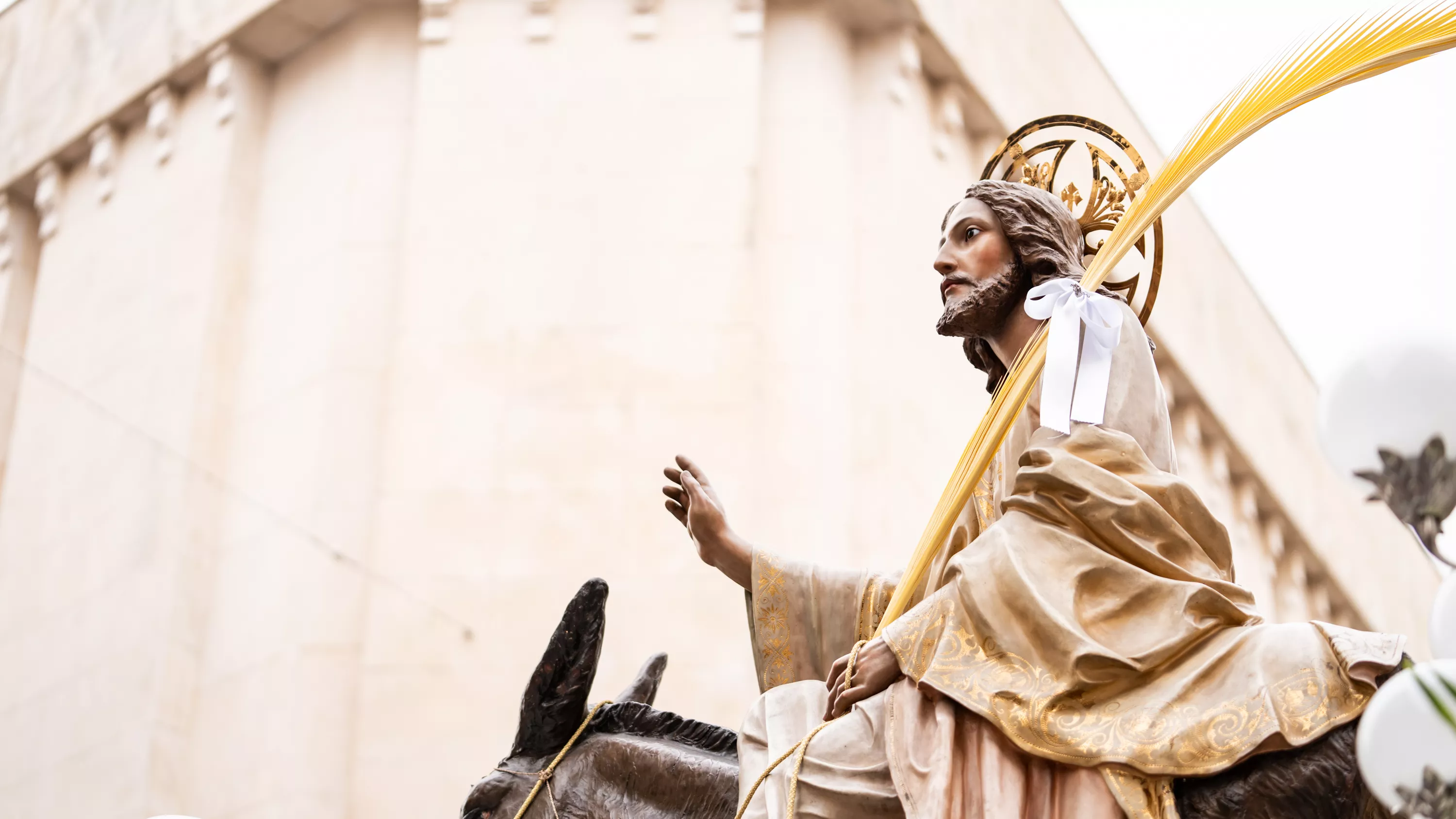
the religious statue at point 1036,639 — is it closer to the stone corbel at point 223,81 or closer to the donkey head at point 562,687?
the donkey head at point 562,687

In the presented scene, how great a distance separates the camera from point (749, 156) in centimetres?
1180

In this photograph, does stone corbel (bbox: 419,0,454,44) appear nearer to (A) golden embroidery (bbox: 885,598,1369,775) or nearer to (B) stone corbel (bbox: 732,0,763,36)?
(B) stone corbel (bbox: 732,0,763,36)

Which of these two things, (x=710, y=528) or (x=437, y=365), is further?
(x=437, y=365)

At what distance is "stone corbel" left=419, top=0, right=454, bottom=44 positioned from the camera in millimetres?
12359

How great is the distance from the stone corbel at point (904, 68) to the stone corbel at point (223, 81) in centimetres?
397

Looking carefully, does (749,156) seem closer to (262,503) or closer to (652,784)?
(262,503)

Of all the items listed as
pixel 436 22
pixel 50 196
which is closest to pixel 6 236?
pixel 50 196

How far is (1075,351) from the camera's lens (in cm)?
528

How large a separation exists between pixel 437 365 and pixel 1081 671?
23.2 feet

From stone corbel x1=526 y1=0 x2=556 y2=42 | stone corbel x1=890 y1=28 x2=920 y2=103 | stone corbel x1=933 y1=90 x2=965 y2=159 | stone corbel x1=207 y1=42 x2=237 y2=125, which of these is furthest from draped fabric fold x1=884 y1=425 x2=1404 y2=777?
stone corbel x1=207 y1=42 x2=237 y2=125

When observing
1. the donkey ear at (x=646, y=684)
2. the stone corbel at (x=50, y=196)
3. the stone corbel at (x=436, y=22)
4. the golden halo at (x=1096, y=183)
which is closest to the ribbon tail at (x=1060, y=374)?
the golden halo at (x=1096, y=183)

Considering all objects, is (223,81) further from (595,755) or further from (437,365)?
(595,755)

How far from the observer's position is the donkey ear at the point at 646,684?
560 cm

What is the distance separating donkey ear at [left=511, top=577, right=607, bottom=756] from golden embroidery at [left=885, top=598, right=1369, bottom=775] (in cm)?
76
